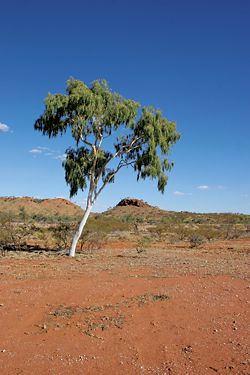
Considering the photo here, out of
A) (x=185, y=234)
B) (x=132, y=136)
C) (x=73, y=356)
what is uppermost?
(x=132, y=136)

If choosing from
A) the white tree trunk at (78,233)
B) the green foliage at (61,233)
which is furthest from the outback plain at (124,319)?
the green foliage at (61,233)

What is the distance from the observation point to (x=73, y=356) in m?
6.86

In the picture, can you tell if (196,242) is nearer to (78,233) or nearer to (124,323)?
(78,233)

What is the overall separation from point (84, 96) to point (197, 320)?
1371cm

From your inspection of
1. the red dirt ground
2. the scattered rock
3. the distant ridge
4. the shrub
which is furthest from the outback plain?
the scattered rock

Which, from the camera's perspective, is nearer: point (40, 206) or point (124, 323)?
point (124, 323)

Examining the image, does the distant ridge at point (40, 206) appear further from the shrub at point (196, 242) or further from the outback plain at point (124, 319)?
the outback plain at point (124, 319)

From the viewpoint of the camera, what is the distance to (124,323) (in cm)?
846

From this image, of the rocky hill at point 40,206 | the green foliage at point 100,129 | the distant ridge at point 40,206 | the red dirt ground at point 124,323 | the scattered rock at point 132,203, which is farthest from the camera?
the scattered rock at point 132,203

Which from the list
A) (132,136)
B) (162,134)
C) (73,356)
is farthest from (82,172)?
(73,356)

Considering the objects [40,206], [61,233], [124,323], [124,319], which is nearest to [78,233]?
[61,233]

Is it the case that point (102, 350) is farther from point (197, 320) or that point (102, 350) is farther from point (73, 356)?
point (197, 320)

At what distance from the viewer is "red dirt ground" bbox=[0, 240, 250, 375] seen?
6.64 m

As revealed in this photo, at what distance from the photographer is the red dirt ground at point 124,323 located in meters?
6.64
